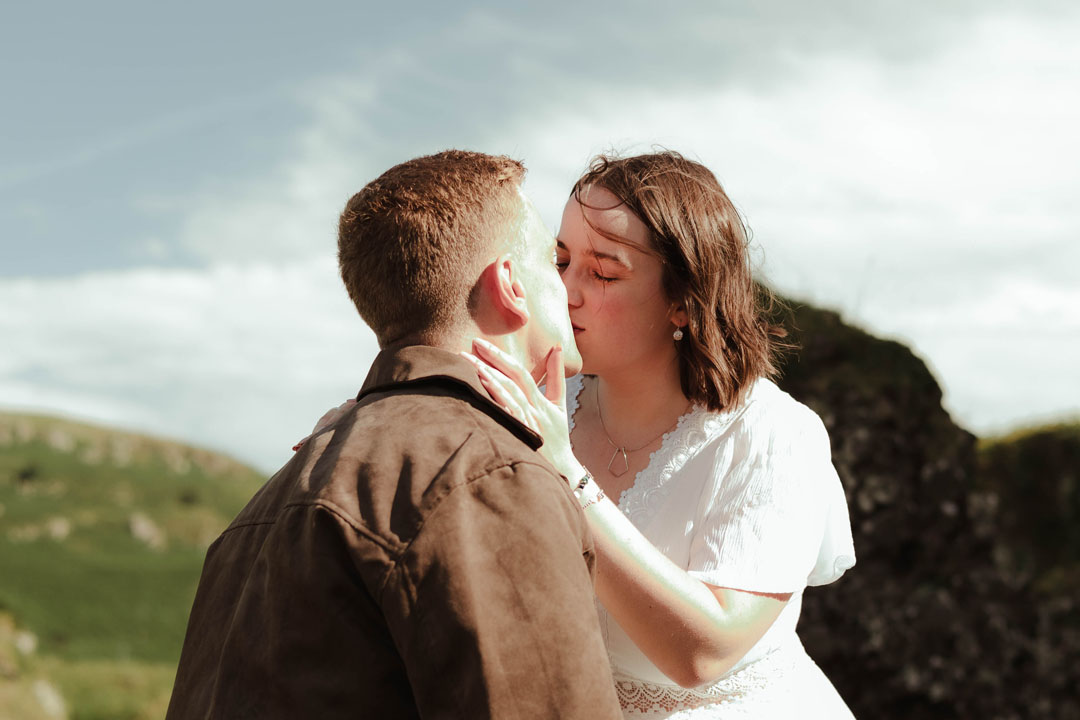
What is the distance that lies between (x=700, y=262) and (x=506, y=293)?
124 cm

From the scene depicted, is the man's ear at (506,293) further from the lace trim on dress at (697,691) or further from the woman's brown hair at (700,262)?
the lace trim on dress at (697,691)

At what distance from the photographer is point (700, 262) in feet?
10.6

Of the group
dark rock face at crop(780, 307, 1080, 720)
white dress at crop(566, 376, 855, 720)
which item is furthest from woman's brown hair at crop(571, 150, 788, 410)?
dark rock face at crop(780, 307, 1080, 720)

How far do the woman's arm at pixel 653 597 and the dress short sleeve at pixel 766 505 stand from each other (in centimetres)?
9

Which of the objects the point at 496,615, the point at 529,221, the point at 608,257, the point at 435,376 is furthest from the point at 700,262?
the point at 496,615

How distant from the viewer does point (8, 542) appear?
9602 millimetres

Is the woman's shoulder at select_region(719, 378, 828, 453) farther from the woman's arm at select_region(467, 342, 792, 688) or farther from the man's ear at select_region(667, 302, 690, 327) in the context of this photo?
the woman's arm at select_region(467, 342, 792, 688)

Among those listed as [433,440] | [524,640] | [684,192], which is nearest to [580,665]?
[524,640]

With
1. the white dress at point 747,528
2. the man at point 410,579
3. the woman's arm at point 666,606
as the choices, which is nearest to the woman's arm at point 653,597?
the woman's arm at point 666,606

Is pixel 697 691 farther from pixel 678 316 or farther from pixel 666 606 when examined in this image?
pixel 678 316

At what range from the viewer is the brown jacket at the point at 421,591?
162 cm

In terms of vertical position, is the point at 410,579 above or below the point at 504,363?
below

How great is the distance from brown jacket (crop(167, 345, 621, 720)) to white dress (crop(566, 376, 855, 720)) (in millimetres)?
1156

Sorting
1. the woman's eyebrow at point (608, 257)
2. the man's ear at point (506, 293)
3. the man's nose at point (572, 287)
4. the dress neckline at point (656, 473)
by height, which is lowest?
the dress neckline at point (656, 473)
